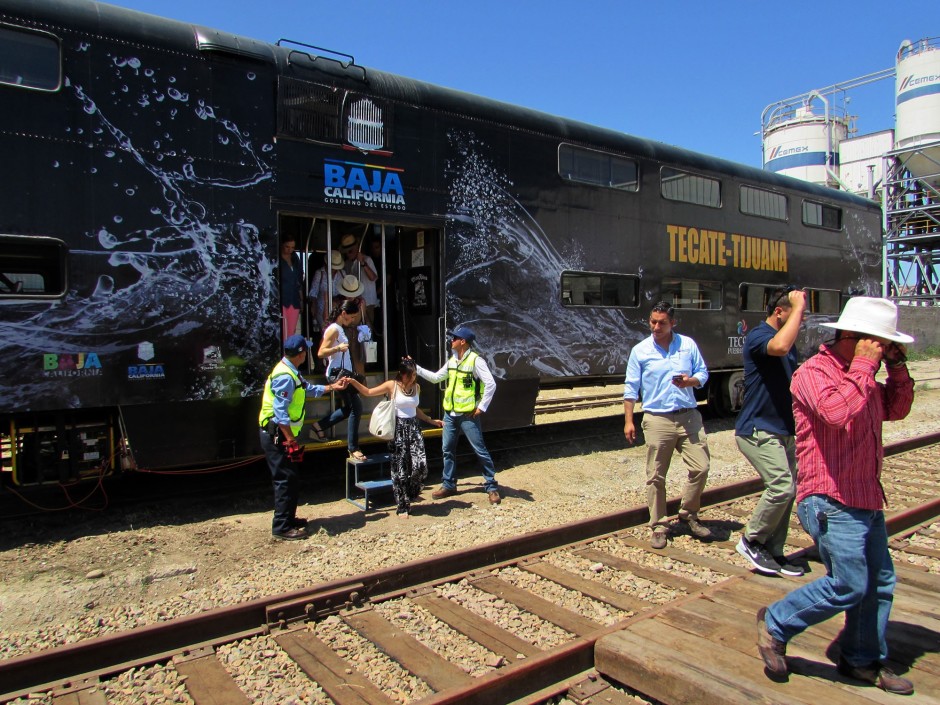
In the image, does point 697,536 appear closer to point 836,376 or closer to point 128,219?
point 836,376

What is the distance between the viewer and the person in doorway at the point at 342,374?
6.60 metres

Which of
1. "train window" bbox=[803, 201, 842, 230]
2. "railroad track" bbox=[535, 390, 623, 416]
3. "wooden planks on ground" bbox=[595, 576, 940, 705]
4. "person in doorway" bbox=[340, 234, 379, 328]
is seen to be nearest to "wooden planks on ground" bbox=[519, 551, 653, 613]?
"wooden planks on ground" bbox=[595, 576, 940, 705]

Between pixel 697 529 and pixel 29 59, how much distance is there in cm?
640

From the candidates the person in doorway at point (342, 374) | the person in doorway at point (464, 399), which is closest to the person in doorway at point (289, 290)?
the person in doorway at point (342, 374)

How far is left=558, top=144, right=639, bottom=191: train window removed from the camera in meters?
8.52

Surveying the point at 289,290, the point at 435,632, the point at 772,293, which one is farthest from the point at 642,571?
the point at 772,293

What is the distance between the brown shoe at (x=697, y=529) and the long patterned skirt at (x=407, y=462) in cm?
240

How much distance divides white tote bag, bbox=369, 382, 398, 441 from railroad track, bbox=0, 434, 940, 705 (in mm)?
1941

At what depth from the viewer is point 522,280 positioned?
26.2ft

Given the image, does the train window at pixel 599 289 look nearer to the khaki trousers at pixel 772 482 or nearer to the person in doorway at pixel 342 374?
the person in doorway at pixel 342 374

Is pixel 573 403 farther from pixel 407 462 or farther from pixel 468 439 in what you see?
pixel 407 462

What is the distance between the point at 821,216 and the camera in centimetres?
1277

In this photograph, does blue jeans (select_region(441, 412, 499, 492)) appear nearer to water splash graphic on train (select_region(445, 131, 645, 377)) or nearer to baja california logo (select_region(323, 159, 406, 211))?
water splash graphic on train (select_region(445, 131, 645, 377))

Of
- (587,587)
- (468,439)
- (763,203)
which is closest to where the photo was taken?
(587,587)
